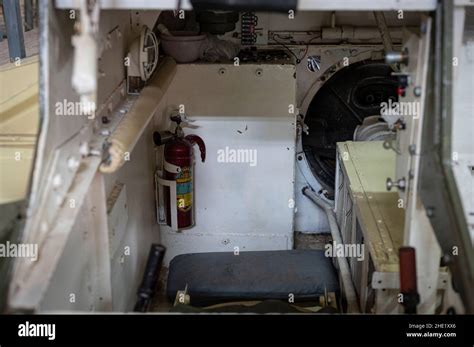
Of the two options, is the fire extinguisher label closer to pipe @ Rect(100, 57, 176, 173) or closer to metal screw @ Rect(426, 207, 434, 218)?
pipe @ Rect(100, 57, 176, 173)

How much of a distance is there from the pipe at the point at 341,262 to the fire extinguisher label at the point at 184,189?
2.60 ft

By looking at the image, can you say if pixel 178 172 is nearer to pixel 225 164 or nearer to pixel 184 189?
pixel 184 189

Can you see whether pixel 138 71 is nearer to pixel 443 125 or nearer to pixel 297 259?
pixel 297 259

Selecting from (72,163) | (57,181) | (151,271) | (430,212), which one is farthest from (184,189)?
(430,212)

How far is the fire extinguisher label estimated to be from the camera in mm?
3207

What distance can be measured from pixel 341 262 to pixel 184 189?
927 mm

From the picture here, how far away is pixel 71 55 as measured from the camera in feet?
6.06

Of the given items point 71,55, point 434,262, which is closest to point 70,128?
point 71,55

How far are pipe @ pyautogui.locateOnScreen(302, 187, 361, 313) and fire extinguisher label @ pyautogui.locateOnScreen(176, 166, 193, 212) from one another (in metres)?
0.79

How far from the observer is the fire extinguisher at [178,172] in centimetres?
317

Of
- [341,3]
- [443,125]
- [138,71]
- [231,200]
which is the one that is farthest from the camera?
[231,200]

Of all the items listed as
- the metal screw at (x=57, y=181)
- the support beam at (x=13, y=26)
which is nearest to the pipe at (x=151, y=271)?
the metal screw at (x=57, y=181)

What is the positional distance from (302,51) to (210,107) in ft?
2.21
